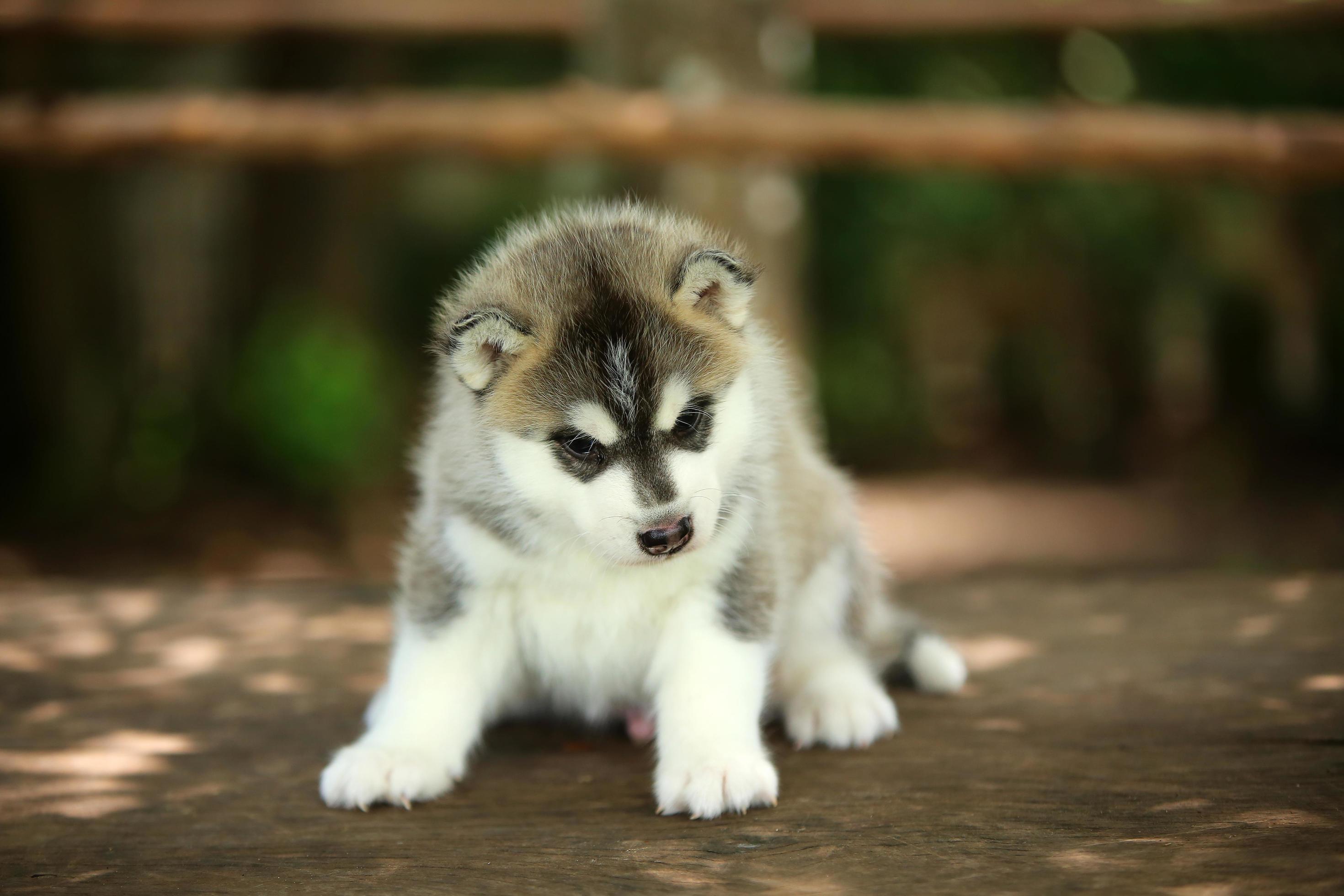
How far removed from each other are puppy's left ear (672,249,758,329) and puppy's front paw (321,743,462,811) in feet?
4.52

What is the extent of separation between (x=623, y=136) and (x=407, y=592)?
3.02m

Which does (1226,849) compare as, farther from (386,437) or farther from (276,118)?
(386,437)

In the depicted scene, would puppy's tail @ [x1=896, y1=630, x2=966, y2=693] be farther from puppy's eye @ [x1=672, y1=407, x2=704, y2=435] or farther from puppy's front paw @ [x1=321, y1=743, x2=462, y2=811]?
puppy's front paw @ [x1=321, y1=743, x2=462, y2=811]

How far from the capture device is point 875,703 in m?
3.23

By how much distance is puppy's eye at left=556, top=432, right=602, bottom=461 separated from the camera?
9.20ft

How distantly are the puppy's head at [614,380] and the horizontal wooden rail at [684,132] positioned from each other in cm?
250

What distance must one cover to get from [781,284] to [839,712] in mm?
4012

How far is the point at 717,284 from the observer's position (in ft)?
10.0

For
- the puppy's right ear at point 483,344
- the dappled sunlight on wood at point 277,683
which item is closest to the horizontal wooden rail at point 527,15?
the dappled sunlight on wood at point 277,683

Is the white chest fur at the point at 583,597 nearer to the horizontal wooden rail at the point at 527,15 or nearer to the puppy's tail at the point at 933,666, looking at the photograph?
the puppy's tail at the point at 933,666

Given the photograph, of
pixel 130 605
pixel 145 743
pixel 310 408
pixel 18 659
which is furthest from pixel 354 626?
pixel 310 408

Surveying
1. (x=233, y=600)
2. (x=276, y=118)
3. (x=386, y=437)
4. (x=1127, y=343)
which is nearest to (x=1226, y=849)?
(x=233, y=600)

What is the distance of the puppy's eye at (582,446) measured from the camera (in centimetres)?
280

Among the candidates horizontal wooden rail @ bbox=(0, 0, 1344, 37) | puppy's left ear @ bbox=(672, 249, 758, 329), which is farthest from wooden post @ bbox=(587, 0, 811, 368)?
puppy's left ear @ bbox=(672, 249, 758, 329)
